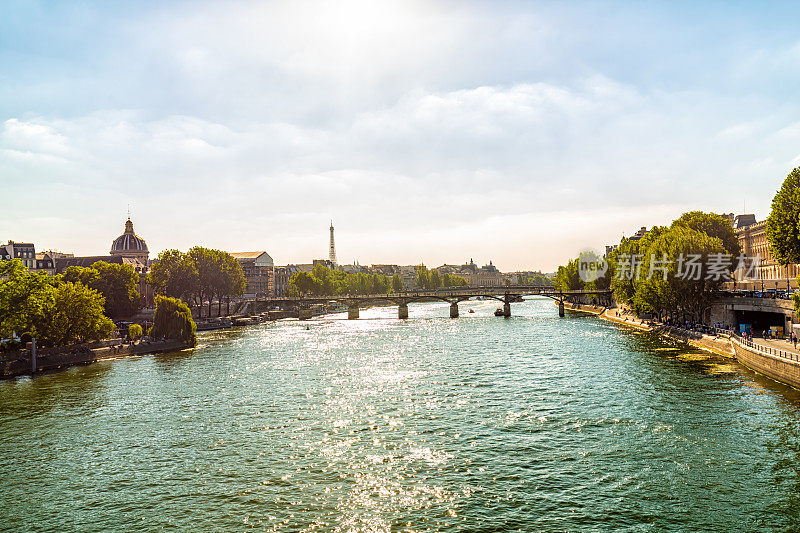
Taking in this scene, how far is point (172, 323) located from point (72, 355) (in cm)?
1848

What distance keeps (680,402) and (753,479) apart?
16924 mm

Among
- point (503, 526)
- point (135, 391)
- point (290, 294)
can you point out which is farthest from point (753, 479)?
point (290, 294)

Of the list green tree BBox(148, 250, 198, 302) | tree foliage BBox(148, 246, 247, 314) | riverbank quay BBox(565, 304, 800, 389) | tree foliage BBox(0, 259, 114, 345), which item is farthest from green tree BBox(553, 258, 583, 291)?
tree foliage BBox(0, 259, 114, 345)

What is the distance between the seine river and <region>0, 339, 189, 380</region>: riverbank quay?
470 centimetres

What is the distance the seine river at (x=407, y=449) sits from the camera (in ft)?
84.9

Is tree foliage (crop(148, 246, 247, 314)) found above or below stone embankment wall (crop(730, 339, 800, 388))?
above

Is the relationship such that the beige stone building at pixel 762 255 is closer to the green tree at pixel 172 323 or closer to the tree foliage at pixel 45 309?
the green tree at pixel 172 323

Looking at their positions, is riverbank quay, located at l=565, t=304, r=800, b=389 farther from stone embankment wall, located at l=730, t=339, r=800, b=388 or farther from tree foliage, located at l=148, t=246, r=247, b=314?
tree foliage, located at l=148, t=246, r=247, b=314

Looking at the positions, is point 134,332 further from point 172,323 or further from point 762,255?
point 762,255

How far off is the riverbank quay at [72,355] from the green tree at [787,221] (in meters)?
80.7

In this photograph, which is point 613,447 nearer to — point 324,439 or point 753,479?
point 753,479

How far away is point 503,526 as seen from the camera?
2434 centimetres

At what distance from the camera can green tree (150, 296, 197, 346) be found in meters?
90.5

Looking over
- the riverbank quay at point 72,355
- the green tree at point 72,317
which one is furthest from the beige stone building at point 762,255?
the green tree at point 72,317
